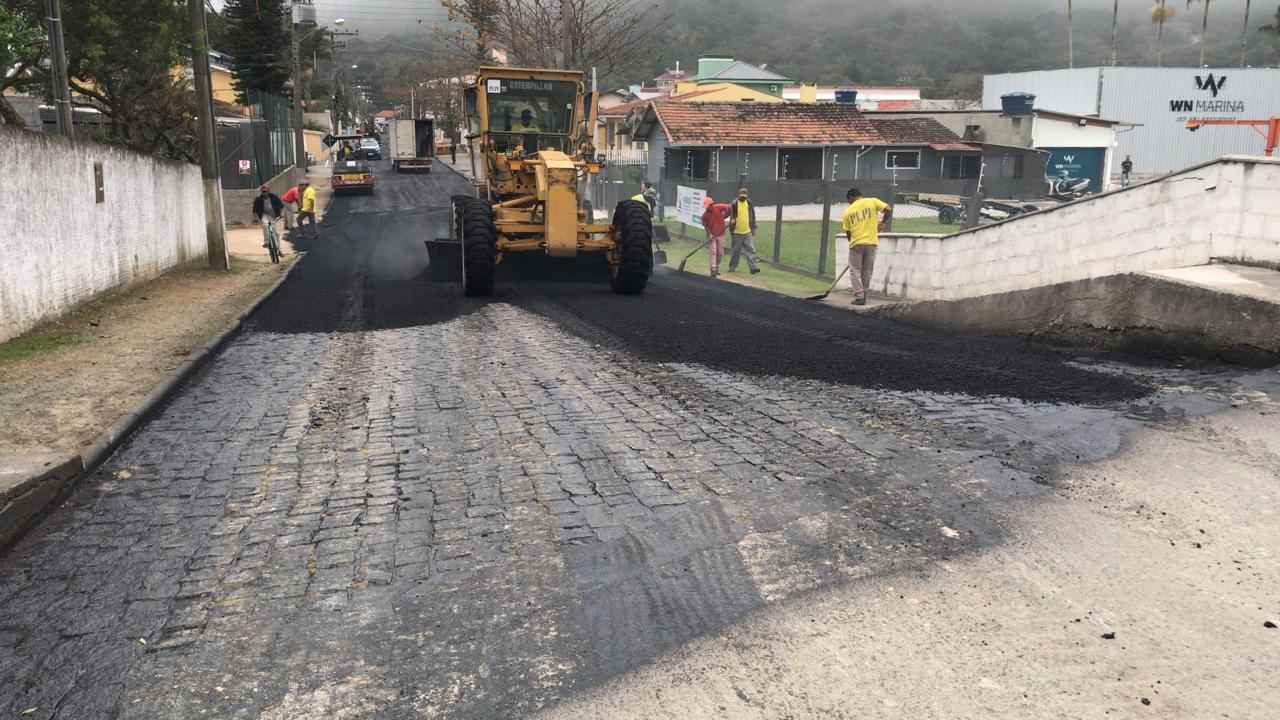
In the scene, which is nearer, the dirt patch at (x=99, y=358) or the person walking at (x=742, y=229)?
the dirt patch at (x=99, y=358)

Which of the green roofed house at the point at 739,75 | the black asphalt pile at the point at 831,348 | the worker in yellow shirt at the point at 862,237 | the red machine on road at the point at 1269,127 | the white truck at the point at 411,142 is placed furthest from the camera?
the green roofed house at the point at 739,75

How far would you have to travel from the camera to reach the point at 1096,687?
12.3 ft

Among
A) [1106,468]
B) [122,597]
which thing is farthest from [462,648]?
[1106,468]

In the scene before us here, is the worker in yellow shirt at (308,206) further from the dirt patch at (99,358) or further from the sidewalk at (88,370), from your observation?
the dirt patch at (99,358)

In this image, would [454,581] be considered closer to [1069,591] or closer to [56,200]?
[1069,591]

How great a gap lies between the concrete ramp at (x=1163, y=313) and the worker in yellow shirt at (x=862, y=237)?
3750mm

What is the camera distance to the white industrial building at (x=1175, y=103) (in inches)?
2800

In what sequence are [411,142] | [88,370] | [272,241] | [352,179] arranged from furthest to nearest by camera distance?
1. [411,142]
2. [352,179]
3. [272,241]
4. [88,370]

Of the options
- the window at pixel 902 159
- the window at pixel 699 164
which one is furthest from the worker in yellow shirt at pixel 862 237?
the window at pixel 902 159

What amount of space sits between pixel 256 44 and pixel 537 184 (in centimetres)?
6443

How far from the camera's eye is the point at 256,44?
234 feet

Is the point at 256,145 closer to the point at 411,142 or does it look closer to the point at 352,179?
the point at 352,179

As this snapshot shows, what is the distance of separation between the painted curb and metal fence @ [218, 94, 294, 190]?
56.5 ft

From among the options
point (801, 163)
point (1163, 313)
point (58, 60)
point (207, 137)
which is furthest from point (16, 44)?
point (801, 163)
